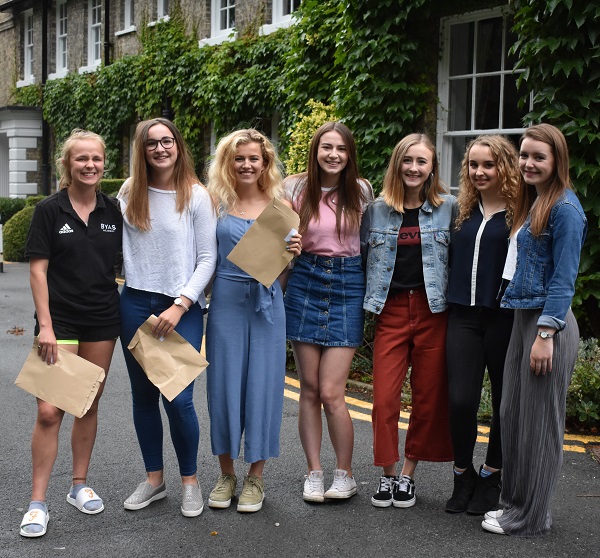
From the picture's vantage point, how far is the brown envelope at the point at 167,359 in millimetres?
4508

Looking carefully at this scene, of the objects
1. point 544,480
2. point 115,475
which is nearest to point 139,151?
point 115,475

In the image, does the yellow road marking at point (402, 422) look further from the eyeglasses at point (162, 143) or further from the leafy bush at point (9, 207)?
the leafy bush at point (9, 207)

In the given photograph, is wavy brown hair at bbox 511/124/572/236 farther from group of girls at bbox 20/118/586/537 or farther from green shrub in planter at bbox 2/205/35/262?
green shrub in planter at bbox 2/205/35/262

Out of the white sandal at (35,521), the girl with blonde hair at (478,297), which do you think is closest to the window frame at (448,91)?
the girl with blonde hair at (478,297)

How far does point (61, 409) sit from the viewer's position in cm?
450

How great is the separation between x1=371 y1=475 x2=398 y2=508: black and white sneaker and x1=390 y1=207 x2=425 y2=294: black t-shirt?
103 cm

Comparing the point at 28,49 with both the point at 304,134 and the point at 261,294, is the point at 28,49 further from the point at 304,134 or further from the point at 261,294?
the point at 261,294

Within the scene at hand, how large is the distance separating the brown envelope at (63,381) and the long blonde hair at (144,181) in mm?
749

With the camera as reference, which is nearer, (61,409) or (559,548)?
(559,548)

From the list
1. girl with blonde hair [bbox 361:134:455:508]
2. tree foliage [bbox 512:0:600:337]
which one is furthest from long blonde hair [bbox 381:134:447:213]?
tree foliage [bbox 512:0:600:337]

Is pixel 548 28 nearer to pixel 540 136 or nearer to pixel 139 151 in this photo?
pixel 540 136

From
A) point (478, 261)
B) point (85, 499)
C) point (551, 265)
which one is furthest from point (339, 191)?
point (85, 499)

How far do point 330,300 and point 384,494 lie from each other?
3.46ft

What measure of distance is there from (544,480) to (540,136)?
5.31ft
